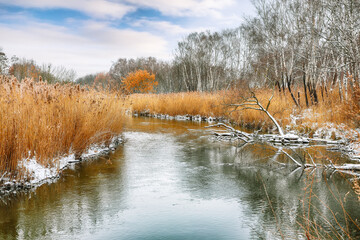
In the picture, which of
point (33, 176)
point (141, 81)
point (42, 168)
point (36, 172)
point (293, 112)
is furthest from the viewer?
point (141, 81)

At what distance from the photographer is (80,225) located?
3479 mm

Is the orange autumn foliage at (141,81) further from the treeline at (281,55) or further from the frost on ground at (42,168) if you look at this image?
the frost on ground at (42,168)

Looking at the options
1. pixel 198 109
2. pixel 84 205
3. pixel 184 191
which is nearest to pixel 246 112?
pixel 198 109

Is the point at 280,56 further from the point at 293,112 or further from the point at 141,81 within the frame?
the point at 141,81

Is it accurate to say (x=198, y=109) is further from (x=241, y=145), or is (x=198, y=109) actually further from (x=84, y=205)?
(x=84, y=205)

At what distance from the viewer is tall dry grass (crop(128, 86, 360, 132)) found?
324 inches

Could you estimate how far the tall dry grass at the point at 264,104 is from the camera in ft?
27.0

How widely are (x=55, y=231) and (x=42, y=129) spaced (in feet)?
7.01

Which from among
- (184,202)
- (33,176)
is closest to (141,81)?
(33,176)

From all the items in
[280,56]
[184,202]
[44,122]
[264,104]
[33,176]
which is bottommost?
[184,202]

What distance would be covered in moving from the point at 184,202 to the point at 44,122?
263 centimetres

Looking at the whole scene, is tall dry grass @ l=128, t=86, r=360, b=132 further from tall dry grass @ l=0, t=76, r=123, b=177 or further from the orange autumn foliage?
the orange autumn foliage

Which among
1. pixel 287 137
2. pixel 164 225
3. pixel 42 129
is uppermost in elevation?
pixel 42 129

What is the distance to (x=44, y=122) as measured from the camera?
4.98 meters
